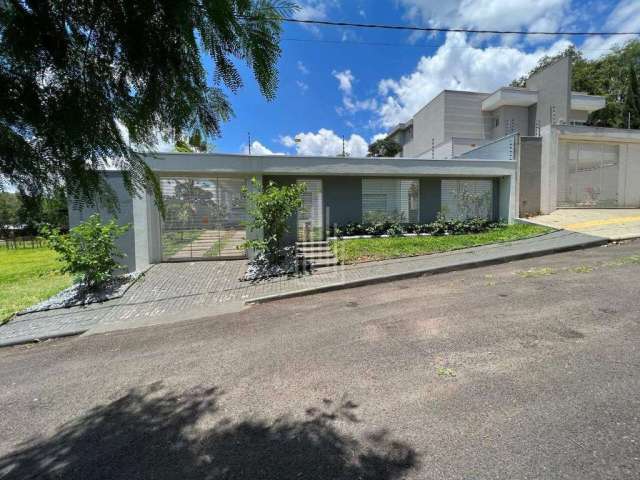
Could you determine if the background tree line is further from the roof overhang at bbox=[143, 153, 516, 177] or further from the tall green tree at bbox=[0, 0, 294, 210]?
the roof overhang at bbox=[143, 153, 516, 177]

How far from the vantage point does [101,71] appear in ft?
4.75

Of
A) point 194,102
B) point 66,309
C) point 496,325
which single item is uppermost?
point 194,102

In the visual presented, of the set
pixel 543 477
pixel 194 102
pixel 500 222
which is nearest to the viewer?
pixel 194 102

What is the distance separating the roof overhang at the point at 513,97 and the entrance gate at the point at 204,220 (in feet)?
65.8

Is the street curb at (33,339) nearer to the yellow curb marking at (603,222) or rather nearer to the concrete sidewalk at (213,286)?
the concrete sidewalk at (213,286)

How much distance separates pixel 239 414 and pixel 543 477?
230 cm

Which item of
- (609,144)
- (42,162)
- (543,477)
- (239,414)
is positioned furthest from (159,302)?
(609,144)

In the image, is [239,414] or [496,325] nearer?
[239,414]

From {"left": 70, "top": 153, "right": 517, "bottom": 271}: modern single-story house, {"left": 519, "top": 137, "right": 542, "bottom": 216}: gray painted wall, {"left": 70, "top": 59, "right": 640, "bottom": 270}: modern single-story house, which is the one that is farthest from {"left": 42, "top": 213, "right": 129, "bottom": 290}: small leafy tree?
{"left": 519, "top": 137, "right": 542, "bottom": 216}: gray painted wall

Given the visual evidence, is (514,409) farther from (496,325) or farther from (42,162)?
(42,162)

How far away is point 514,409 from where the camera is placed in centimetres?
265

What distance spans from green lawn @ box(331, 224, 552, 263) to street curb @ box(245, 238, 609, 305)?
1.80m

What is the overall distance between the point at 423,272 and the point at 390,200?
5.54m

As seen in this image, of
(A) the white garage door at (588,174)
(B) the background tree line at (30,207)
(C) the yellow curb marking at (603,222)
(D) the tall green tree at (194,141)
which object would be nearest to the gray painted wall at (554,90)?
(A) the white garage door at (588,174)
